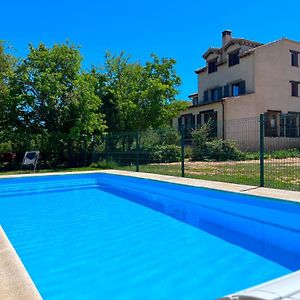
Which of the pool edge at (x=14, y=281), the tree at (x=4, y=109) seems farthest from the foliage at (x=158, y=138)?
the pool edge at (x=14, y=281)

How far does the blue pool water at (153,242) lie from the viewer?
3.79 metres

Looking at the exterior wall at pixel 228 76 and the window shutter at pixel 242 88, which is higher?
the exterior wall at pixel 228 76

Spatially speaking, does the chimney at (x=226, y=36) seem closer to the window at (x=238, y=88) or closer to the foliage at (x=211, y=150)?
the window at (x=238, y=88)

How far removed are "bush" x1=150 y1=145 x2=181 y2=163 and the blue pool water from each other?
6.62m

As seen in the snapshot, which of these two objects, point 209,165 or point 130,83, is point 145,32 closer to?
point 130,83

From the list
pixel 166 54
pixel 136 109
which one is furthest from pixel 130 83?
pixel 166 54

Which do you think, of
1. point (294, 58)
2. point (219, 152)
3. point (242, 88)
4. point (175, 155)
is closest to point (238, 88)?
point (242, 88)

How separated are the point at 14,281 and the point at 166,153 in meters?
14.4

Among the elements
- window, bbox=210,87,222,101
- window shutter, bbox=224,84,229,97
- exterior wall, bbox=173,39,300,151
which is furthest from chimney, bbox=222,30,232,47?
window shutter, bbox=224,84,229,97

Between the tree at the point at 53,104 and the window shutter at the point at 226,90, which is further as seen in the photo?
the window shutter at the point at 226,90

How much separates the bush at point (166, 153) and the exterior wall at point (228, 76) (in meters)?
9.46

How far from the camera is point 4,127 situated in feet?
58.6

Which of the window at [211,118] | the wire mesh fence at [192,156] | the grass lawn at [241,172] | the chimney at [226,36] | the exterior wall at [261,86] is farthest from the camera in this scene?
the chimney at [226,36]

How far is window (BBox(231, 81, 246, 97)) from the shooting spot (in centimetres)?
2471
